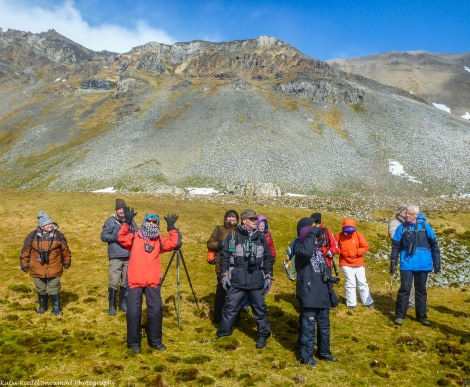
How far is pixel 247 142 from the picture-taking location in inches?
4008

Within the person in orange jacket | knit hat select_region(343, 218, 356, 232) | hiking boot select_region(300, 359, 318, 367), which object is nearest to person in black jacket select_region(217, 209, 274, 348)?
hiking boot select_region(300, 359, 318, 367)

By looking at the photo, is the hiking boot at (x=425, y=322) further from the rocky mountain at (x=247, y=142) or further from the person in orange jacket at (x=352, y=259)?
the rocky mountain at (x=247, y=142)

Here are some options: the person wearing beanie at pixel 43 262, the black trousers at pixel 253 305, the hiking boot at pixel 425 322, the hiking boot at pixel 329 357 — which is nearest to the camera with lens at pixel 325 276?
the black trousers at pixel 253 305

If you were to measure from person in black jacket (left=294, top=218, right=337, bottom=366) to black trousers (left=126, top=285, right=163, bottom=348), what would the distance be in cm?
428

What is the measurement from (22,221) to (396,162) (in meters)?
96.1

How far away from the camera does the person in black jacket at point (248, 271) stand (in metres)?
10.4

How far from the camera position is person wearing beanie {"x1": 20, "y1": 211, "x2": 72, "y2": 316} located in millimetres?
12961

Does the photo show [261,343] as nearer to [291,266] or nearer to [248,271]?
[248,271]

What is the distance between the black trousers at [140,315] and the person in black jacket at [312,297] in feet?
14.1

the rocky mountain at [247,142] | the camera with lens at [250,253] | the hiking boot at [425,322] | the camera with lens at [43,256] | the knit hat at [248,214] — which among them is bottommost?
the hiking boot at [425,322]

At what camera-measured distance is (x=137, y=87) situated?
170000 mm

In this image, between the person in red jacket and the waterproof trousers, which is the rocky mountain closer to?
the waterproof trousers

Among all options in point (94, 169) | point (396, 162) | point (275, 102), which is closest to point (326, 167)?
point (396, 162)

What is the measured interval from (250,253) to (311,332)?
283 centimetres
